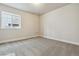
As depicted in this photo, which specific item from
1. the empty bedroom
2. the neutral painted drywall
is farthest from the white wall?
the neutral painted drywall

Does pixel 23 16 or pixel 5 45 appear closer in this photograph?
pixel 23 16

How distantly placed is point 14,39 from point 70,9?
2.28 metres

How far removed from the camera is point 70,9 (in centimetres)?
307

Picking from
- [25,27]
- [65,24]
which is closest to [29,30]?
[25,27]

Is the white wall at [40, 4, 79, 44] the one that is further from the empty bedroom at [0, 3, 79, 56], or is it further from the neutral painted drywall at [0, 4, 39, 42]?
the neutral painted drywall at [0, 4, 39, 42]

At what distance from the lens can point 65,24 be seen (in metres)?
3.24

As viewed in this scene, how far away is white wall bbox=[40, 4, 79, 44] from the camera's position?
2.87 m

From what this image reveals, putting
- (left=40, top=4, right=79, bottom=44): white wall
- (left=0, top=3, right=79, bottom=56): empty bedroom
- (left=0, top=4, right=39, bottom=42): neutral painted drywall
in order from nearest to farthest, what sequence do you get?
(left=0, top=3, right=79, bottom=56): empty bedroom → (left=0, top=4, right=39, bottom=42): neutral painted drywall → (left=40, top=4, right=79, bottom=44): white wall

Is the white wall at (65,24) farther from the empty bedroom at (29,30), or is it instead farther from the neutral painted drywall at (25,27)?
the neutral painted drywall at (25,27)

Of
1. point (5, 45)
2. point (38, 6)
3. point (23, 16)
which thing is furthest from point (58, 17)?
point (5, 45)

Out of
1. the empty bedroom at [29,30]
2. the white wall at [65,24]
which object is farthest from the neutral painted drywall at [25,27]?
the white wall at [65,24]

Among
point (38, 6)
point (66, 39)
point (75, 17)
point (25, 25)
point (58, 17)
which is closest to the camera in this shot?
point (38, 6)

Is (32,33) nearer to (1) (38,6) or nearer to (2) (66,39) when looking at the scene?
(1) (38,6)

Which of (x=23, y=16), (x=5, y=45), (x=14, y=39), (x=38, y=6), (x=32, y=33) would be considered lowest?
(x=5, y=45)
